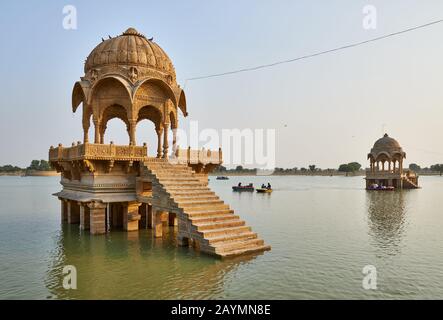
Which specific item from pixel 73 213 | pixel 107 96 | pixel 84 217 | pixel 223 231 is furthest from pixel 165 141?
pixel 223 231

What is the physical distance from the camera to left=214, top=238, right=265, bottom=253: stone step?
12716 millimetres

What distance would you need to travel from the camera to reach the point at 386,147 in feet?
215

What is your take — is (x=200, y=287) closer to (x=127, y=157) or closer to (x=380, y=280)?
(x=380, y=280)

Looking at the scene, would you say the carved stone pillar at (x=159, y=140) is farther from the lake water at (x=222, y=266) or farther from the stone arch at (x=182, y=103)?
the lake water at (x=222, y=266)

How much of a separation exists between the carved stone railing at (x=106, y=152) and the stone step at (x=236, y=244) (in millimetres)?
7160

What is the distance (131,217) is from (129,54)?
353 inches

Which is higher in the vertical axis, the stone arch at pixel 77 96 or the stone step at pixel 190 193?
the stone arch at pixel 77 96

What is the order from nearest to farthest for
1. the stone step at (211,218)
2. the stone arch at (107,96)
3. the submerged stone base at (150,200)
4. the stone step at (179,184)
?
the submerged stone base at (150,200) → the stone step at (211,218) → the stone step at (179,184) → the stone arch at (107,96)

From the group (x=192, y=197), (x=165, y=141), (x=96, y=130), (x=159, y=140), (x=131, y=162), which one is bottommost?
(x=192, y=197)

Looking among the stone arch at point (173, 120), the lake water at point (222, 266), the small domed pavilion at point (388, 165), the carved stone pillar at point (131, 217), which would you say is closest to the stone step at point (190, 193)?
the lake water at point (222, 266)

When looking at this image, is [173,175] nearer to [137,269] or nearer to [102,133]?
[137,269]

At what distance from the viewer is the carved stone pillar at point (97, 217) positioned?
1742 cm
